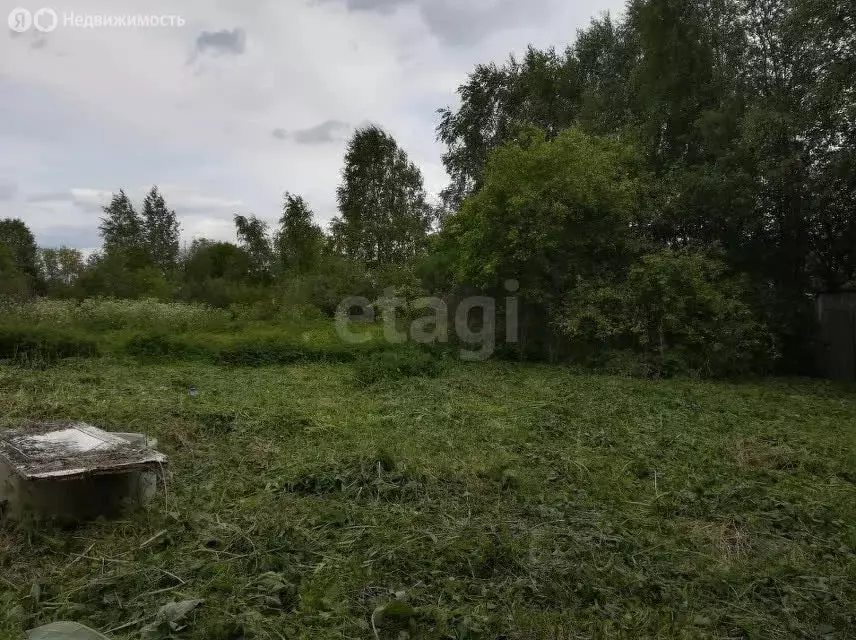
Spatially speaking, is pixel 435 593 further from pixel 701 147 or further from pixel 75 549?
pixel 701 147

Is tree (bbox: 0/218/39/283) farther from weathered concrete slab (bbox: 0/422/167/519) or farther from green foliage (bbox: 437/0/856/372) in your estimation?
weathered concrete slab (bbox: 0/422/167/519)

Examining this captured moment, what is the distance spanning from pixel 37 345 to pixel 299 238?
37.7ft

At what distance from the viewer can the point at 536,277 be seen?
37.0 ft

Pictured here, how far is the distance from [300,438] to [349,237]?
15.6m

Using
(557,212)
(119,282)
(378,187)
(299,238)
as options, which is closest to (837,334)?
(557,212)

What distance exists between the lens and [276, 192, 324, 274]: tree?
19.5 meters

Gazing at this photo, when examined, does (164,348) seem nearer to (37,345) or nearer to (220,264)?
(37,345)

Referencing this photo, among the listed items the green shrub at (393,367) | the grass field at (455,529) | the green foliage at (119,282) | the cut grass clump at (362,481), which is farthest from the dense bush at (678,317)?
the green foliage at (119,282)

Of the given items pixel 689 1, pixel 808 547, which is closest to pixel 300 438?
pixel 808 547

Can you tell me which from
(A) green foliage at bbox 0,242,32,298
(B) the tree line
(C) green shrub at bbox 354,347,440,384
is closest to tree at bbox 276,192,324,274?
(B) the tree line

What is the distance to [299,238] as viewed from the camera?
19.9m

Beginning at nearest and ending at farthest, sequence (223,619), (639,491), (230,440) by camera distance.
A: 1. (223,619)
2. (639,491)
3. (230,440)

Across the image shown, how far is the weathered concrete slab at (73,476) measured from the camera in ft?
10.6
